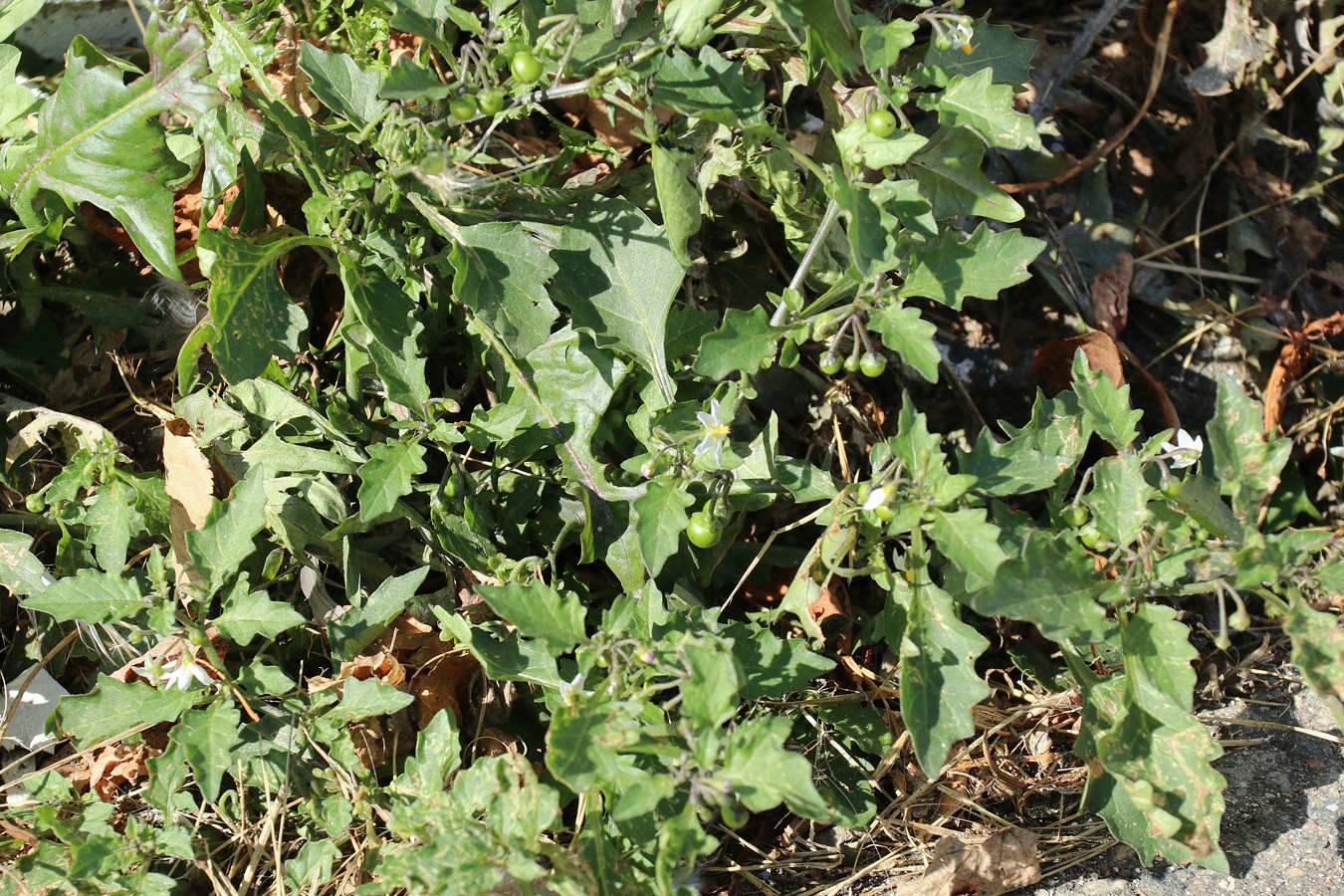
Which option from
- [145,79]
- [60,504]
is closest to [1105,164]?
[145,79]

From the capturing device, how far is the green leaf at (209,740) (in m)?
2.14

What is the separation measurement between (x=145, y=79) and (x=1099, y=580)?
2.36 m

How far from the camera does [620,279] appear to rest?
8.26 ft

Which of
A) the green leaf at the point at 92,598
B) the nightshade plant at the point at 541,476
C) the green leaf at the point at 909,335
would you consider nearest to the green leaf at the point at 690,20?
the nightshade plant at the point at 541,476

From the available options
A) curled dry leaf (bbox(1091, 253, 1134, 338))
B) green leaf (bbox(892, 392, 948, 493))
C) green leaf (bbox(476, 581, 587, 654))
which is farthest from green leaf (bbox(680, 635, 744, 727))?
curled dry leaf (bbox(1091, 253, 1134, 338))

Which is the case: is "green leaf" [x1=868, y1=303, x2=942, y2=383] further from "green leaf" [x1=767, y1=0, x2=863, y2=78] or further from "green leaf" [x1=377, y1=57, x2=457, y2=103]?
"green leaf" [x1=377, y1=57, x2=457, y2=103]

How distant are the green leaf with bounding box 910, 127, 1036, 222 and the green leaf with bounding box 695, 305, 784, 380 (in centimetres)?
55

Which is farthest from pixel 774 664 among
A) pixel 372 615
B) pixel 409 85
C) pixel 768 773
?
pixel 409 85

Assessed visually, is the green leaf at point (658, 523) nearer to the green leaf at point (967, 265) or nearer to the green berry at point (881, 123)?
the green leaf at point (967, 265)

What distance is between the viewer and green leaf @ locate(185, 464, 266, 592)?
229 centimetres

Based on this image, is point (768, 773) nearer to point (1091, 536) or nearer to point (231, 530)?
point (1091, 536)

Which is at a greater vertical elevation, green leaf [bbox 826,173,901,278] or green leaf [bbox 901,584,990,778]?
green leaf [bbox 826,173,901,278]

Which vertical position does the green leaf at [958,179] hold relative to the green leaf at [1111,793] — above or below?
above

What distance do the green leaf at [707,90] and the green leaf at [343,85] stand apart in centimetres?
66
